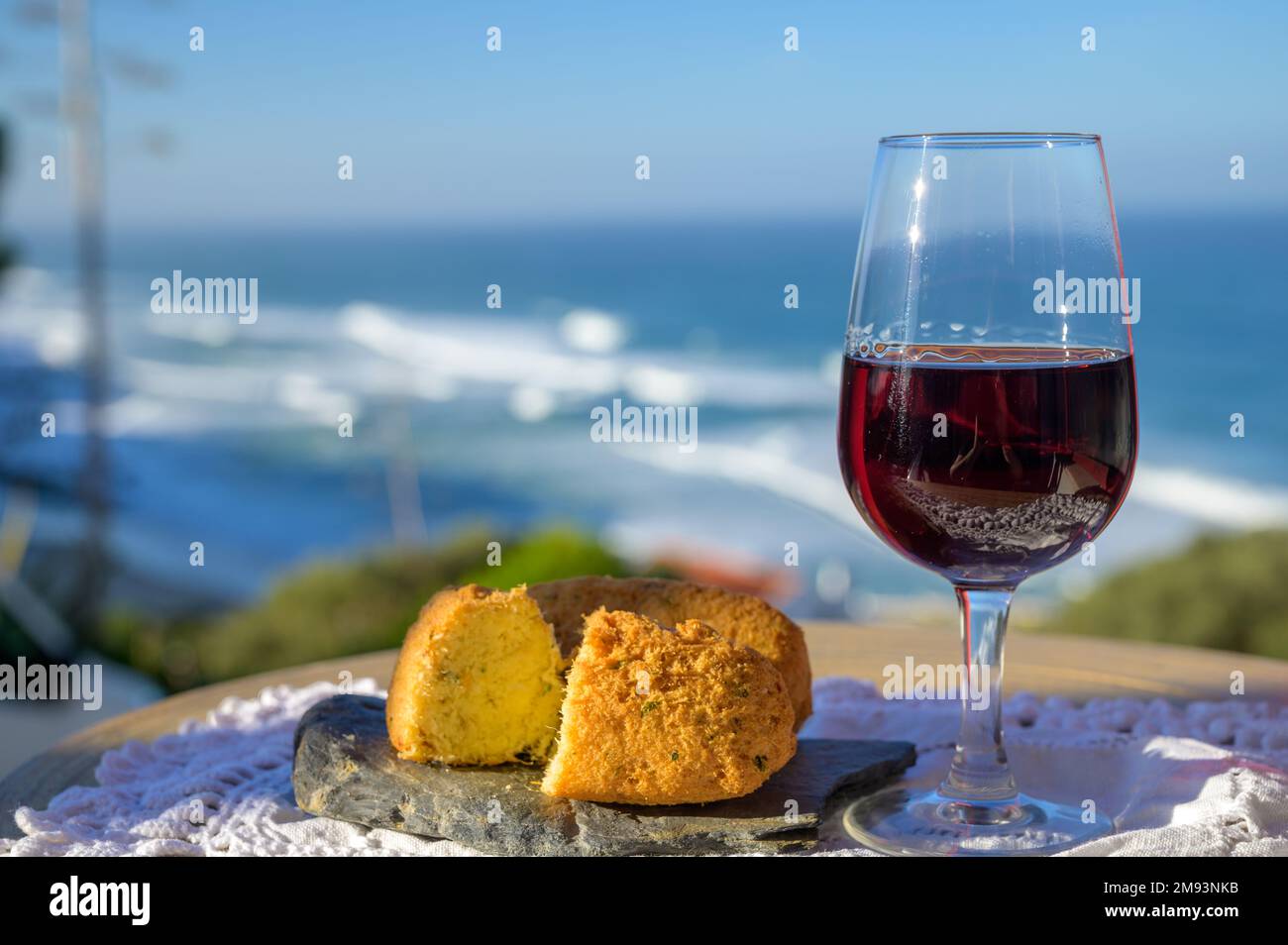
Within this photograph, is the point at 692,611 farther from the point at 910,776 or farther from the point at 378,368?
the point at 378,368

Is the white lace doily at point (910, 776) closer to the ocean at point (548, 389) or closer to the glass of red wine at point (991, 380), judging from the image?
the glass of red wine at point (991, 380)

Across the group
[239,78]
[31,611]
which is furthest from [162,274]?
[31,611]

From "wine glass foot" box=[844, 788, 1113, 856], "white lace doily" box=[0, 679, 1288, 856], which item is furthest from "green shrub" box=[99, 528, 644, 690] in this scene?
"wine glass foot" box=[844, 788, 1113, 856]

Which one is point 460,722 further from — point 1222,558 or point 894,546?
point 1222,558

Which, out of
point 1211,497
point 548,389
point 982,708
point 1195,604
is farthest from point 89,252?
point 1211,497

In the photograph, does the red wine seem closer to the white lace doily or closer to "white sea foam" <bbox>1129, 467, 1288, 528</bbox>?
the white lace doily

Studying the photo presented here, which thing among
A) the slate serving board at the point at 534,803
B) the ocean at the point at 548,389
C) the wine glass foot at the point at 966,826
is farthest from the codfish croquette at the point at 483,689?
the ocean at the point at 548,389
